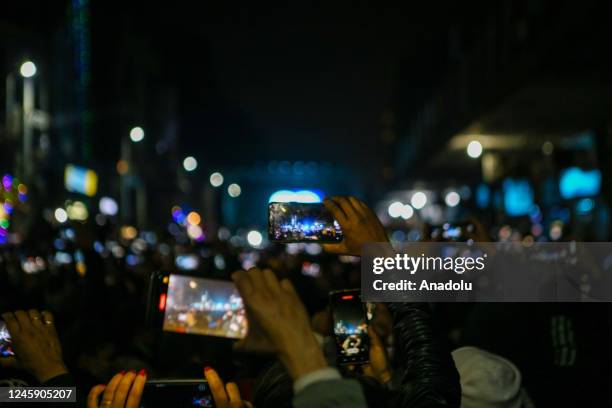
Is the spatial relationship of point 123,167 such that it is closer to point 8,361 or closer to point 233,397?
point 8,361

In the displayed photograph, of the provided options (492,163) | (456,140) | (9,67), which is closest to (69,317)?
(456,140)

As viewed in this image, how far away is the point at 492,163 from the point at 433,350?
3476 cm

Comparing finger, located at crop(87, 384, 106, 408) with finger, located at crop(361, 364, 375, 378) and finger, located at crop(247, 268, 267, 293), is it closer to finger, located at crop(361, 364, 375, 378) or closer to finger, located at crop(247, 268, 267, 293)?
finger, located at crop(247, 268, 267, 293)

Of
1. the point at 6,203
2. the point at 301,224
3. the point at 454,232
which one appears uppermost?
the point at 6,203

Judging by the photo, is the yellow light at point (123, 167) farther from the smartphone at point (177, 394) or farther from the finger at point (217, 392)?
the finger at point (217, 392)

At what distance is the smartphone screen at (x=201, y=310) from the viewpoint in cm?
492

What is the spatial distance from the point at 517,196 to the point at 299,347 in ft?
93.1

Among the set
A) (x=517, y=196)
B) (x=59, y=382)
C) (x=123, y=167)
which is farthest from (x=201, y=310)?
(x=123, y=167)

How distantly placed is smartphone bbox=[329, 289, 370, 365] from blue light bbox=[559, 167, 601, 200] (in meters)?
21.6

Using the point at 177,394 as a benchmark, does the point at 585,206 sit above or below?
above

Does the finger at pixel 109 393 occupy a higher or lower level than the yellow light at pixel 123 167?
lower

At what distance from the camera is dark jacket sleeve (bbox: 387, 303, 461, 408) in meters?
3.12

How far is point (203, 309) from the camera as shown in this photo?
5016 mm

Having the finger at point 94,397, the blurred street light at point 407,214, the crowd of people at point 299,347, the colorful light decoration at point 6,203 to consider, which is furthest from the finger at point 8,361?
the blurred street light at point 407,214
